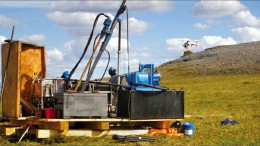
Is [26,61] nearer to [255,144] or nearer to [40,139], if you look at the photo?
[40,139]

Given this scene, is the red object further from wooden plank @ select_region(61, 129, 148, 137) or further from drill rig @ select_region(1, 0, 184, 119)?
wooden plank @ select_region(61, 129, 148, 137)

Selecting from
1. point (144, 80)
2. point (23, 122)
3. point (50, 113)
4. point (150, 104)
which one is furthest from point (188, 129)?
point (23, 122)

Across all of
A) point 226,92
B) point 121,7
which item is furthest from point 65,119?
point 226,92

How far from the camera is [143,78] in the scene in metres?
12.7

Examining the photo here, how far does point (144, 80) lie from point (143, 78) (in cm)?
5

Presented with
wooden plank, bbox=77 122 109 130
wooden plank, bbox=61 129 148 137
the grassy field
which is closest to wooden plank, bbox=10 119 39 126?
the grassy field

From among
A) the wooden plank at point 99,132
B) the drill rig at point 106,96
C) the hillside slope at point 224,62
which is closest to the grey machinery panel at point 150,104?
the drill rig at point 106,96

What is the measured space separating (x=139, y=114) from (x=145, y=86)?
63cm

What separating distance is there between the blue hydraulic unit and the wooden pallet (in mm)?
712

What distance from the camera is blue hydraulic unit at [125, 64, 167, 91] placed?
40.8 ft

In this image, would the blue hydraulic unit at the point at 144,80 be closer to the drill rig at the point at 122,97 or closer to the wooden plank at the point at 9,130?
the drill rig at the point at 122,97

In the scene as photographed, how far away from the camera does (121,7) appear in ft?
40.7

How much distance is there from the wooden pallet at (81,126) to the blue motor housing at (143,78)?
Answer: 0.75 meters

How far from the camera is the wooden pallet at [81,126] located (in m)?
11.5
